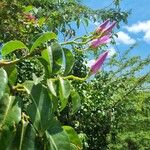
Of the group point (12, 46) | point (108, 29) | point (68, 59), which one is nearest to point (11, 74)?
point (12, 46)

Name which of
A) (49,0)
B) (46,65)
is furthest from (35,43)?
(49,0)

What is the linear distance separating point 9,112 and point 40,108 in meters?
0.10

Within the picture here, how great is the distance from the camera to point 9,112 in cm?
173

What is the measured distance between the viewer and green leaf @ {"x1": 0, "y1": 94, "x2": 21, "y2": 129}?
171 cm

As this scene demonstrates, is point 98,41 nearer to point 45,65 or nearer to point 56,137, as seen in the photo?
point 45,65

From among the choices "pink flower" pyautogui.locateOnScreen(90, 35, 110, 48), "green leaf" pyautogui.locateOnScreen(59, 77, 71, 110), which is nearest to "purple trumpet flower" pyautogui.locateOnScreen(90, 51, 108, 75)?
"pink flower" pyautogui.locateOnScreen(90, 35, 110, 48)

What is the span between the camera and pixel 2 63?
183 cm

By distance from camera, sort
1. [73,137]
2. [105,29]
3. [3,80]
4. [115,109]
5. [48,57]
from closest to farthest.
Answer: [3,80] → [48,57] → [73,137] → [105,29] → [115,109]

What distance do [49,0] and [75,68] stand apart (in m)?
1.50

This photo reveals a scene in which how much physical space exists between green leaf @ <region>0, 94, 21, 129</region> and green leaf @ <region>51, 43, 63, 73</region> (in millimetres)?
184

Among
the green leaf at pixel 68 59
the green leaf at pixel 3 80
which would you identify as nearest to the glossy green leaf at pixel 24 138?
the green leaf at pixel 3 80

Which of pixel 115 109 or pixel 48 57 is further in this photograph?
pixel 115 109

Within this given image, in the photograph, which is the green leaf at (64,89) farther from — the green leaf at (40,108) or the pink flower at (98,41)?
the pink flower at (98,41)

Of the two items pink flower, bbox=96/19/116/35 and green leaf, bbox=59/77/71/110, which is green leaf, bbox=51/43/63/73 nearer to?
green leaf, bbox=59/77/71/110
